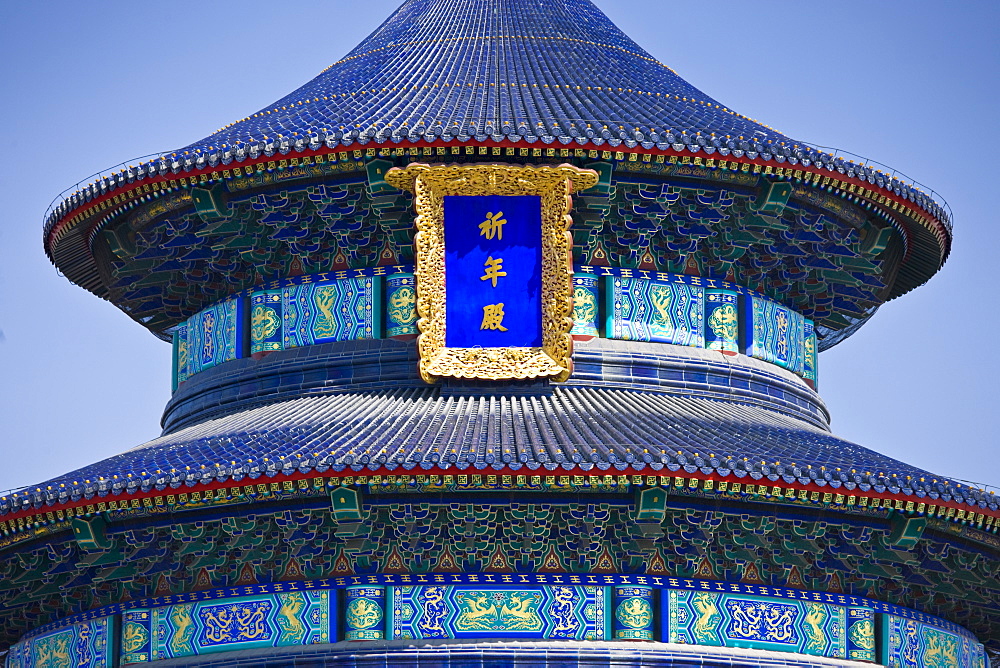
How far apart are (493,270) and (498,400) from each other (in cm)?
172

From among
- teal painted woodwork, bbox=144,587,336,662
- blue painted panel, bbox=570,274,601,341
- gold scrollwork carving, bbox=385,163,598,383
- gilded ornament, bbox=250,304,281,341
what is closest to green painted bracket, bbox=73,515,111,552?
teal painted woodwork, bbox=144,587,336,662

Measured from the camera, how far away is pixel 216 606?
23047mm

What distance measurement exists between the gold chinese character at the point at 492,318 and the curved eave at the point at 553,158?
1.97 metres

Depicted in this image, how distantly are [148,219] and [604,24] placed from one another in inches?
326

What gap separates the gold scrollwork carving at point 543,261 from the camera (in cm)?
2467

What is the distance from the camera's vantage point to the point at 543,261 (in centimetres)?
2502

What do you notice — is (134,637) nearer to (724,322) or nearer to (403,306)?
(403,306)

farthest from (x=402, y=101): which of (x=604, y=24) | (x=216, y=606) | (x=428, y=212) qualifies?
(x=216, y=606)

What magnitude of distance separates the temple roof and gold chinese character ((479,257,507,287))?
1.66m

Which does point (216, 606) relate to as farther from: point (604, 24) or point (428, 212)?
point (604, 24)

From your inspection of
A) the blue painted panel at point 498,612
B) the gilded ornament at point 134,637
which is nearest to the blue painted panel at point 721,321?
the blue painted panel at point 498,612

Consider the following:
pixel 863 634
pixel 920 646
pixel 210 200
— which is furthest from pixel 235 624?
pixel 920 646

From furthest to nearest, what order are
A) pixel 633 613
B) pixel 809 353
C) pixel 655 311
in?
pixel 809 353 → pixel 655 311 → pixel 633 613

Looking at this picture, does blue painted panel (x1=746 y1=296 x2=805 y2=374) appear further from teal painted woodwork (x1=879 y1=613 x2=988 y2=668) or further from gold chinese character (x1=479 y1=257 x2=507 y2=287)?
teal painted woodwork (x1=879 y1=613 x2=988 y2=668)
